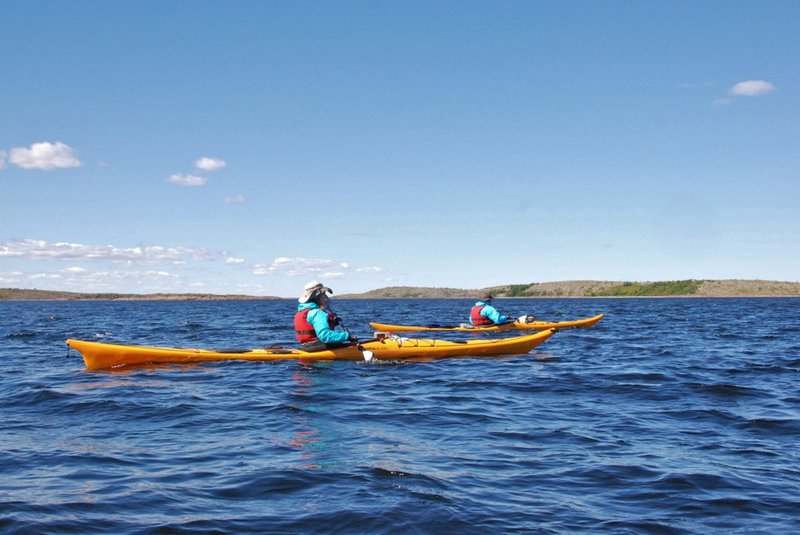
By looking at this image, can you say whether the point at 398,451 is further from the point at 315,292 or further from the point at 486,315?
the point at 486,315

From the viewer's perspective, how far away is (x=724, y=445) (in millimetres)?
7723

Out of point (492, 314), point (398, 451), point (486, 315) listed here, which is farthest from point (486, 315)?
point (398, 451)

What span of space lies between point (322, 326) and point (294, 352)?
0.91 meters

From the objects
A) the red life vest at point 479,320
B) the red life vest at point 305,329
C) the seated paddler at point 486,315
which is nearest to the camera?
the red life vest at point 305,329

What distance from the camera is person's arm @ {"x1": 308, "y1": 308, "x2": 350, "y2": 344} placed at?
14.7 metres

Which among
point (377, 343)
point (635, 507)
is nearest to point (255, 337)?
point (377, 343)

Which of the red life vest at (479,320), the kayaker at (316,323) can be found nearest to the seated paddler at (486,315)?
the red life vest at (479,320)

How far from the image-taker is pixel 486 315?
25.6 metres

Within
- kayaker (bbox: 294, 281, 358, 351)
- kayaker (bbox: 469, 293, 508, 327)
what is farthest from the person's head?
kayaker (bbox: 469, 293, 508, 327)

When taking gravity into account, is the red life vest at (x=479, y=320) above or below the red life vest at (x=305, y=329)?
below

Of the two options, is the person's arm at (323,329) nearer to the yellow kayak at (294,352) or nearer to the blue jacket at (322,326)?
the blue jacket at (322,326)

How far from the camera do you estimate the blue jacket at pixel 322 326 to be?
578 inches

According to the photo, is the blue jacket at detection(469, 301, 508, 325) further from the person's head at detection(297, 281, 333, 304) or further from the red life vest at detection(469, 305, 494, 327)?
the person's head at detection(297, 281, 333, 304)

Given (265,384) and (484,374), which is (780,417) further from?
(265,384)
